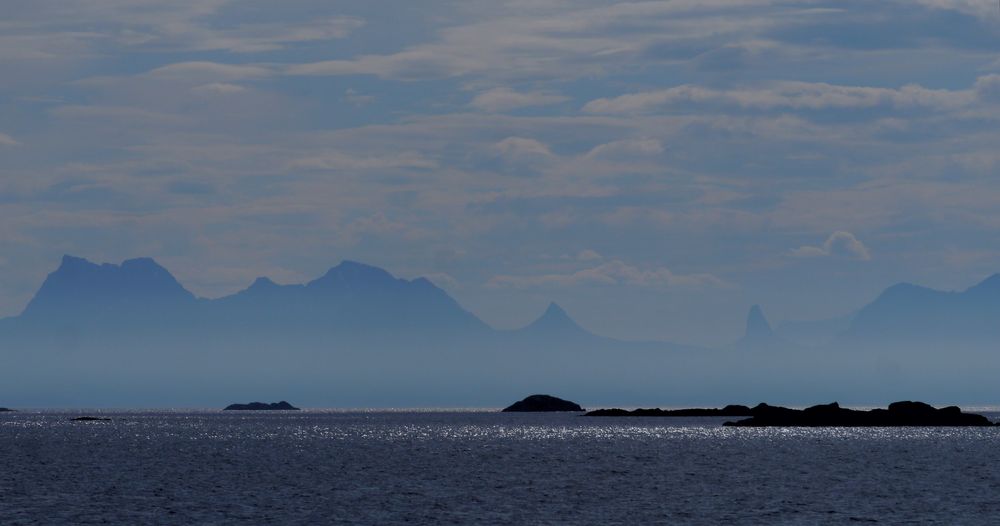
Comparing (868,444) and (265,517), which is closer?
(265,517)

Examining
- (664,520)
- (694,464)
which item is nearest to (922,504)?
(664,520)

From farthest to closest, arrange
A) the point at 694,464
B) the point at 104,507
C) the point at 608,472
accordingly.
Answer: the point at 694,464, the point at 608,472, the point at 104,507

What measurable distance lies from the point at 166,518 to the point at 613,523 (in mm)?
26133

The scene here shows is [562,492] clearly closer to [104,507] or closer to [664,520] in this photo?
[664,520]

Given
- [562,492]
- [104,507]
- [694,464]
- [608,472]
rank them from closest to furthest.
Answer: [104,507] < [562,492] < [608,472] < [694,464]

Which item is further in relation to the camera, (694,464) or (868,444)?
(868,444)

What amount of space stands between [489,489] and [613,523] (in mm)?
25419

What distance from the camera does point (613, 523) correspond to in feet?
265

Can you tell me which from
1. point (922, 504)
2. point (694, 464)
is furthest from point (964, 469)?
point (922, 504)

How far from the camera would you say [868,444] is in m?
197

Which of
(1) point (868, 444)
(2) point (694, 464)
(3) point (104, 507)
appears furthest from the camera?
(1) point (868, 444)

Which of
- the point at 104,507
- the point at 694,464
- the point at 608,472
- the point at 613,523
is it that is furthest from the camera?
the point at 694,464

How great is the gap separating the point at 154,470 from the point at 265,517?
5027 cm

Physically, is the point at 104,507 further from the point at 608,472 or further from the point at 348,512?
the point at 608,472
